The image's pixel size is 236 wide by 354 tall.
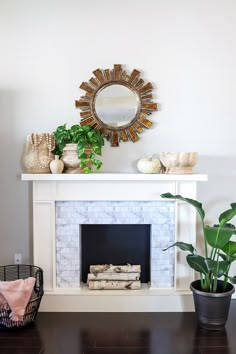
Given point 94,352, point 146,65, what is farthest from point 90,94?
point 94,352

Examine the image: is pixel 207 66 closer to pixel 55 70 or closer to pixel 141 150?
pixel 141 150

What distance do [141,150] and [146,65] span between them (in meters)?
0.73

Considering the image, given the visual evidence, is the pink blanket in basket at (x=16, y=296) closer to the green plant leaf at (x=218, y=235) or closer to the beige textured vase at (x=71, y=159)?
the beige textured vase at (x=71, y=159)

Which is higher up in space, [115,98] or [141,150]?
[115,98]

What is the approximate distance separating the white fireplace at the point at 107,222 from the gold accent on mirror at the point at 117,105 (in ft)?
1.61

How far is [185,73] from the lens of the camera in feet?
10.3

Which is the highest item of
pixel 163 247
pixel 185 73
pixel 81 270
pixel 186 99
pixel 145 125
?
pixel 185 73

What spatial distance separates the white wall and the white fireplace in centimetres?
33

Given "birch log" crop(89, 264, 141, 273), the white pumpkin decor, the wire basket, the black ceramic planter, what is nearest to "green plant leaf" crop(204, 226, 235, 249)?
the black ceramic planter

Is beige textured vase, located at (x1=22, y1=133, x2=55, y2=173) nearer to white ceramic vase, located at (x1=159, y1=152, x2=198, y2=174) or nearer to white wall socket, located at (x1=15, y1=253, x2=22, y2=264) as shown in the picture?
white wall socket, located at (x1=15, y1=253, x2=22, y2=264)

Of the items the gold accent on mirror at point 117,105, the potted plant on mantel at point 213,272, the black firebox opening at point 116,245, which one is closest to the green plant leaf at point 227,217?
the potted plant on mantel at point 213,272

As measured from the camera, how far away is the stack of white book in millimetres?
3094

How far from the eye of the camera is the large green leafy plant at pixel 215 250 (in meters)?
2.59

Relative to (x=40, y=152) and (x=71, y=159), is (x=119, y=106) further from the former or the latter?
(x=40, y=152)
